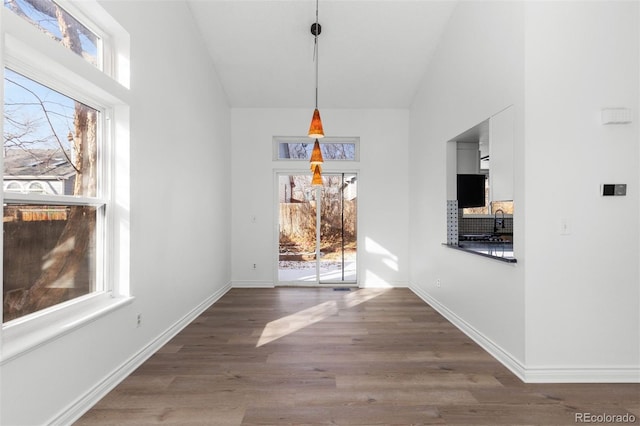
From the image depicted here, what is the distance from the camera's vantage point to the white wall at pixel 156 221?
6.06 ft

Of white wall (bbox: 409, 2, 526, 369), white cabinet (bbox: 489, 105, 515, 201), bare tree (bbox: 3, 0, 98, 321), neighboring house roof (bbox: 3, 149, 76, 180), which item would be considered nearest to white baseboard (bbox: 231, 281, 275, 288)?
white wall (bbox: 409, 2, 526, 369)

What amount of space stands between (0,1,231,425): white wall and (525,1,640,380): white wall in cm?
311

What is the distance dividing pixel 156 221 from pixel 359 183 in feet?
11.6

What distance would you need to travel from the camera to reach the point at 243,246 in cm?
571

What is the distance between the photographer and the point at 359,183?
5711mm

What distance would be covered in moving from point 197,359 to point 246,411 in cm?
95

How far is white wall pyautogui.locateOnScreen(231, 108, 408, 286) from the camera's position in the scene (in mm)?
5684

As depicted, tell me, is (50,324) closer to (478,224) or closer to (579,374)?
(579,374)

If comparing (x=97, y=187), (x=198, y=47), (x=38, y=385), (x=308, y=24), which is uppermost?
(x=308, y=24)

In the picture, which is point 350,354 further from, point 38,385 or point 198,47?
point 198,47

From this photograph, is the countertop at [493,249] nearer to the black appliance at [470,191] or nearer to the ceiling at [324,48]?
the black appliance at [470,191]

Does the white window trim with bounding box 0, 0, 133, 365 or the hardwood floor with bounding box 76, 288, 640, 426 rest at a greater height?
the white window trim with bounding box 0, 0, 133, 365

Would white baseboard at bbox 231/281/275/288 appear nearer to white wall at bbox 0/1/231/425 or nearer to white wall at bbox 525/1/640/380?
white wall at bbox 0/1/231/425

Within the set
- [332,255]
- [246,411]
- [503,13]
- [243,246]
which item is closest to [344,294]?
[332,255]
